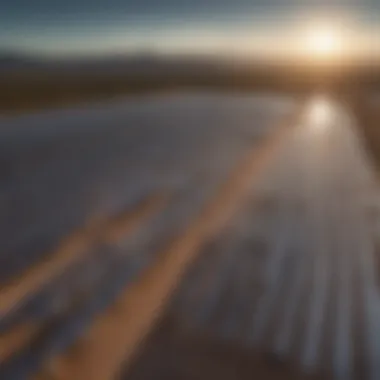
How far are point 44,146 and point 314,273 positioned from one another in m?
3.25

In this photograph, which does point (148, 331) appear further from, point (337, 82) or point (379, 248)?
point (337, 82)

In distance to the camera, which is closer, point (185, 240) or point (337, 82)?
point (185, 240)

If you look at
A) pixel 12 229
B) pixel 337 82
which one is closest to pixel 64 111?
pixel 12 229

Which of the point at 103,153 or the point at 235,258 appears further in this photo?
the point at 103,153

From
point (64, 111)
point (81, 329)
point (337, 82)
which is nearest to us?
point (81, 329)

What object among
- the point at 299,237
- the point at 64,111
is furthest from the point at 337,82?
the point at 299,237

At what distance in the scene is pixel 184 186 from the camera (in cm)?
467

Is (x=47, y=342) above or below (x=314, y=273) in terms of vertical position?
below

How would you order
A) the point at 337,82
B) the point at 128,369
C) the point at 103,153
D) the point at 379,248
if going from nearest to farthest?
1. the point at 128,369
2. the point at 379,248
3. the point at 103,153
4. the point at 337,82

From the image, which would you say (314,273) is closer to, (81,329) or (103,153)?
(81,329)

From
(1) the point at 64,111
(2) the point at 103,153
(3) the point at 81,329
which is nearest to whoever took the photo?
(3) the point at 81,329

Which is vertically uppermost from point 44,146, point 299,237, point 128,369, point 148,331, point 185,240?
point 44,146

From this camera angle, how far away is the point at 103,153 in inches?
224

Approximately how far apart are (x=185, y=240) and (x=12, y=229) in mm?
785
